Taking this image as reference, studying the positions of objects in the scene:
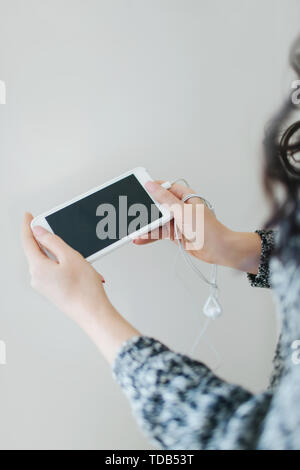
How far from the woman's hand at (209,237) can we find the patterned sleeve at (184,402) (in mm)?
218

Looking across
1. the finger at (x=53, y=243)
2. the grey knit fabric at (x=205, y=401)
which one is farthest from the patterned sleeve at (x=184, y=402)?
the finger at (x=53, y=243)

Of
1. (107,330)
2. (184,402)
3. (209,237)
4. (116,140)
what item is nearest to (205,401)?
(184,402)

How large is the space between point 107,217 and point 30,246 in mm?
125

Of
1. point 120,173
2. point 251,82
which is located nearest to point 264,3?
point 251,82

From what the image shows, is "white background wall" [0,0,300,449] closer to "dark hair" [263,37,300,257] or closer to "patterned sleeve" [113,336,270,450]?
"dark hair" [263,37,300,257]

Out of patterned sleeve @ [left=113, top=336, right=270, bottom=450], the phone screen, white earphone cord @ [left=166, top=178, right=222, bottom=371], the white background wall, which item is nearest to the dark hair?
the white background wall

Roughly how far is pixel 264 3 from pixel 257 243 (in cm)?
43

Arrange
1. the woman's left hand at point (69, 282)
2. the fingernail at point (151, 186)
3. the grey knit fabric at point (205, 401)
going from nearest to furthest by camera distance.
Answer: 1. the grey knit fabric at point (205, 401)
2. the woman's left hand at point (69, 282)
3. the fingernail at point (151, 186)

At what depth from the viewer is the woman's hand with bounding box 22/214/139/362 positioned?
40 cm

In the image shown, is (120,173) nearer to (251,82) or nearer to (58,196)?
(58,196)

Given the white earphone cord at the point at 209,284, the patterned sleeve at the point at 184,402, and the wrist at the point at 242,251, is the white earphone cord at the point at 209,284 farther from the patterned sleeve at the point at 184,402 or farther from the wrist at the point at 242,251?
the patterned sleeve at the point at 184,402

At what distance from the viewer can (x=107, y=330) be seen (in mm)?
398

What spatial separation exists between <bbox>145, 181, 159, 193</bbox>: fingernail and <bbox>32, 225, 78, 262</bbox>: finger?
16cm

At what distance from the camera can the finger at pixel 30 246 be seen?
17.8 inches
